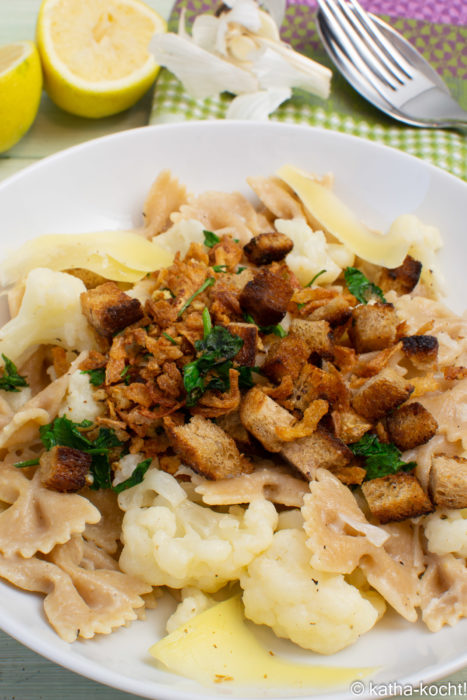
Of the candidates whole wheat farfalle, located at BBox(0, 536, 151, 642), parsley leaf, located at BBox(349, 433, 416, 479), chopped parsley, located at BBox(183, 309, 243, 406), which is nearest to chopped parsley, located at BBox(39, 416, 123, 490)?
whole wheat farfalle, located at BBox(0, 536, 151, 642)

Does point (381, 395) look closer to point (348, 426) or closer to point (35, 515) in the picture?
point (348, 426)

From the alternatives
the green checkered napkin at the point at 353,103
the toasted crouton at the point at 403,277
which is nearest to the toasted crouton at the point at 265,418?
the toasted crouton at the point at 403,277

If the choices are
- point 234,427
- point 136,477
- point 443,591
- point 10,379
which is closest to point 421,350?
point 234,427

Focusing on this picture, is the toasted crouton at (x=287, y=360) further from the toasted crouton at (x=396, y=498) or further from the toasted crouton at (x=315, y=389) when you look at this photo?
the toasted crouton at (x=396, y=498)

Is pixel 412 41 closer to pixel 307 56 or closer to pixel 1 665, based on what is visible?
pixel 307 56

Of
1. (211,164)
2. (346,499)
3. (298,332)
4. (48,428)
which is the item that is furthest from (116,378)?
(211,164)

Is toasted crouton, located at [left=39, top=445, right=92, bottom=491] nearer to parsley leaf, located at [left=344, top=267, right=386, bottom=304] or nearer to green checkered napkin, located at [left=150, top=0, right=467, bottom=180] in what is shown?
parsley leaf, located at [left=344, top=267, right=386, bottom=304]
